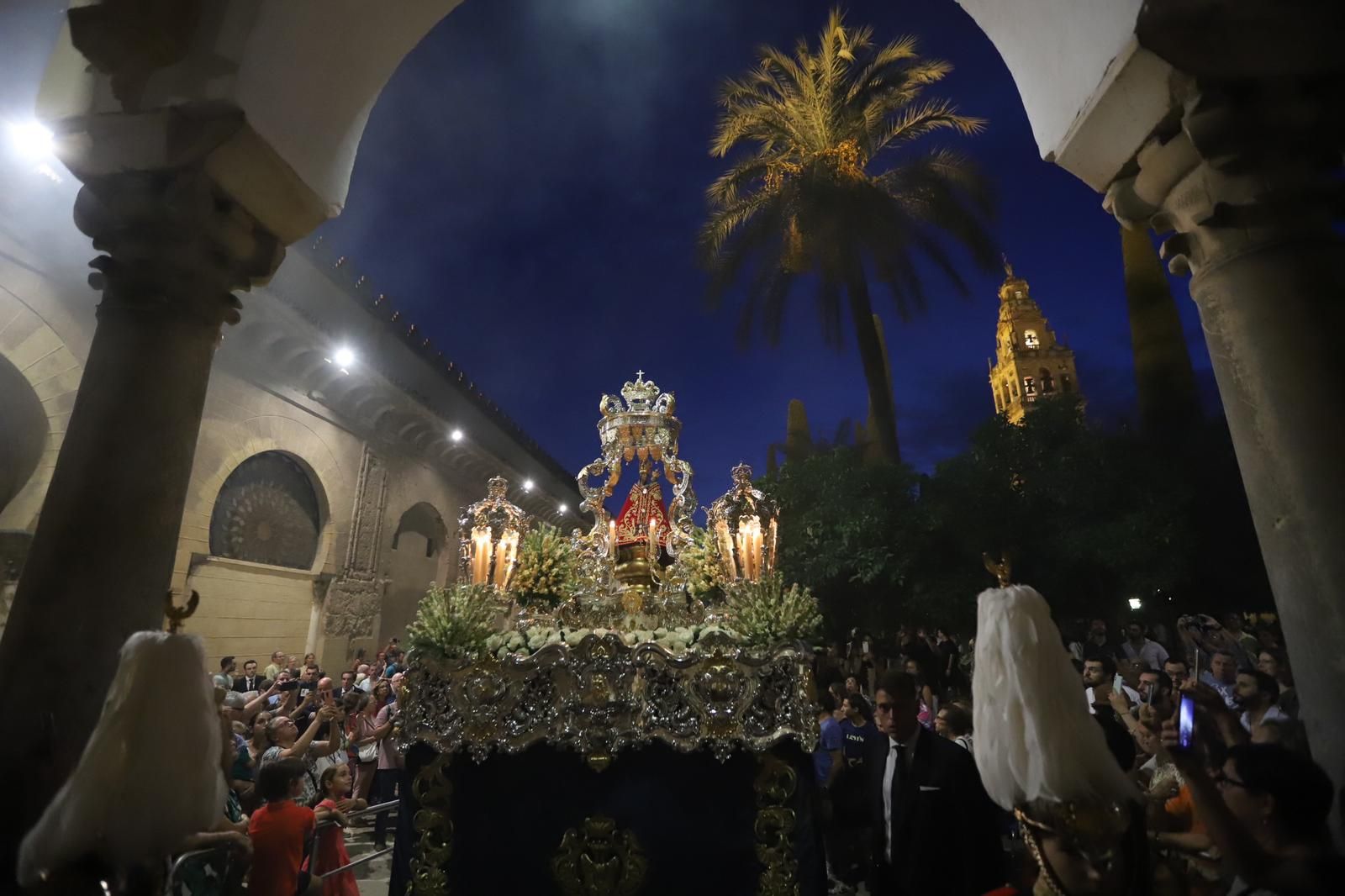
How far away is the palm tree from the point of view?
554 inches

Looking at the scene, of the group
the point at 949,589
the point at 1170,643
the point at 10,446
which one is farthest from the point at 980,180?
the point at 10,446

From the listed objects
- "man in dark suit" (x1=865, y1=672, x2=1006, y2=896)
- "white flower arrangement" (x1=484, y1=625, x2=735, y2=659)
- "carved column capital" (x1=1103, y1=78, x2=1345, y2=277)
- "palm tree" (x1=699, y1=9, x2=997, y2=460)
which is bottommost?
"man in dark suit" (x1=865, y1=672, x2=1006, y2=896)

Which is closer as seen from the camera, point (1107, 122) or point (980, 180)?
point (1107, 122)

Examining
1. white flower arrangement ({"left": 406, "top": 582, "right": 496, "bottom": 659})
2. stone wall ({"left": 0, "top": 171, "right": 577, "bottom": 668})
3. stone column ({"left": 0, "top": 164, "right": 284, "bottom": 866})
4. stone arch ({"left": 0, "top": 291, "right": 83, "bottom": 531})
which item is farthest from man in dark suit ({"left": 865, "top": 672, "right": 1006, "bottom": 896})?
stone arch ({"left": 0, "top": 291, "right": 83, "bottom": 531})

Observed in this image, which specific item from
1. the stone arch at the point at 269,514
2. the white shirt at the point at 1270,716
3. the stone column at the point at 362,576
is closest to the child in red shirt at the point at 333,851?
the white shirt at the point at 1270,716

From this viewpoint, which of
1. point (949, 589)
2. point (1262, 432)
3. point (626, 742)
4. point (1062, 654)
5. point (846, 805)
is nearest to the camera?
point (1062, 654)

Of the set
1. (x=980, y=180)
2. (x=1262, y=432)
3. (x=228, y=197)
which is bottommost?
(x=1262, y=432)

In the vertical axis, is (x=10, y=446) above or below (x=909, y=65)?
below

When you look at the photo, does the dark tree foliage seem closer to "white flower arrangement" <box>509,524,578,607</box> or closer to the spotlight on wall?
"white flower arrangement" <box>509,524,578,607</box>

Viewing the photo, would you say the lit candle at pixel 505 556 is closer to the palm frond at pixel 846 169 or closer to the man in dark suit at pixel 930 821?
the man in dark suit at pixel 930 821

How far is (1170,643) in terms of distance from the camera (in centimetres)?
1515

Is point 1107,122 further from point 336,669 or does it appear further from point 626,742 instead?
point 336,669

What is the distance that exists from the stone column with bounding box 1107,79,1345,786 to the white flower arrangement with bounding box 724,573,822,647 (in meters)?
2.49

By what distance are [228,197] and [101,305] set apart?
87 centimetres
